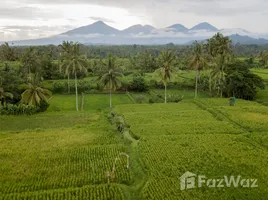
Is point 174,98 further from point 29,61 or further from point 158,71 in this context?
point 29,61

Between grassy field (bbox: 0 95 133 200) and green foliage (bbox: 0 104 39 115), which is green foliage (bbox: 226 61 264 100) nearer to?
grassy field (bbox: 0 95 133 200)

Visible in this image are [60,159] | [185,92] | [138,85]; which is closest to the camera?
[60,159]

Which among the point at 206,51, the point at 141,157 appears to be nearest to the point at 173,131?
the point at 141,157

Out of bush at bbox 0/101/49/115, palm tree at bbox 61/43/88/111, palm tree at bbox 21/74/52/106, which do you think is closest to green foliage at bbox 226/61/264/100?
palm tree at bbox 61/43/88/111

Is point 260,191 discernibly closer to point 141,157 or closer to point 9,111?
point 141,157

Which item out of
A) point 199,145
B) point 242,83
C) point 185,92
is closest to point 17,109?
point 199,145

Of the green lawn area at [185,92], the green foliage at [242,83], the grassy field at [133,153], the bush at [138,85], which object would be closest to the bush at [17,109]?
the grassy field at [133,153]

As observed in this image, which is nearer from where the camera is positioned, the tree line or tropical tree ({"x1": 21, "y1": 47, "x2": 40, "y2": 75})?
the tree line

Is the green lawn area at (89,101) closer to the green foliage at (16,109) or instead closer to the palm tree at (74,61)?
the green foliage at (16,109)
